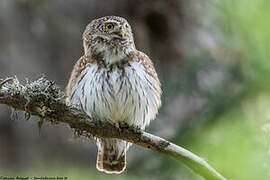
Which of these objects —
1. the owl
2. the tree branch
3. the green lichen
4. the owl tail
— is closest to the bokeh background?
the owl tail

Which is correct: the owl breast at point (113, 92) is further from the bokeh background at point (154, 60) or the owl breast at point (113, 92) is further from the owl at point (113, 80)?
the bokeh background at point (154, 60)

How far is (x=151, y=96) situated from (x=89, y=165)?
1.85 meters

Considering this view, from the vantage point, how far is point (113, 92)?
3.78 meters

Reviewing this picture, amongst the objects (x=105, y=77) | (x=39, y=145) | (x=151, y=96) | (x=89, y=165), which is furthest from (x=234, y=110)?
(x=39, y=145)

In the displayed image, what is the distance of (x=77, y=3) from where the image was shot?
573 centimetres

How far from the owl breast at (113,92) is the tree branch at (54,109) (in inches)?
26.0

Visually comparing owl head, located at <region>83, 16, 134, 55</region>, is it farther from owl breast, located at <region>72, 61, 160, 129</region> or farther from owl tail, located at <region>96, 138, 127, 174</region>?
owl tail, located at <region>96, 138, 127, 174</region>

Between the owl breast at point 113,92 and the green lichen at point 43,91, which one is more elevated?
the owl breast at point 113,92

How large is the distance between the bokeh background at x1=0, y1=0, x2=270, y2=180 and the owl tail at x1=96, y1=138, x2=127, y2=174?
40cm

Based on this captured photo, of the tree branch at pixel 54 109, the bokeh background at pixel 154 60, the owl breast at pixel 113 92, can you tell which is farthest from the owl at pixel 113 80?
the bokeh background at pixel 154 60

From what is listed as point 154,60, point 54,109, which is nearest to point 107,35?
point 54,109

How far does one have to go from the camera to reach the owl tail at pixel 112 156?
4.44 metres

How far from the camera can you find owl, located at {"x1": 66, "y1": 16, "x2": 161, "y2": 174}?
12.4 feet

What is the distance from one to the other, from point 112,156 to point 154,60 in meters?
1.79
